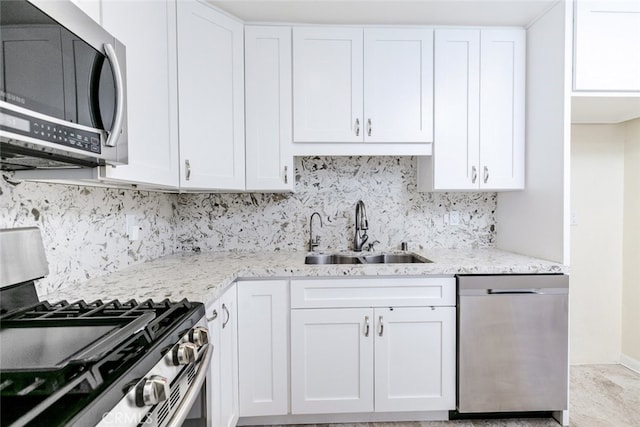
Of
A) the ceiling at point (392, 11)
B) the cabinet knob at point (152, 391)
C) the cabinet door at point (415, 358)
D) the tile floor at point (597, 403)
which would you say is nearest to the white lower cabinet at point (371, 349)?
the cabinet door at point (415, 358)

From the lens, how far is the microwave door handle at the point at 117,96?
1.09 m

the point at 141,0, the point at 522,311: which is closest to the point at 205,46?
the point at 141,0

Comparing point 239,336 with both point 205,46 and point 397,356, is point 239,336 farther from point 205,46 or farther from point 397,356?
point 205,46

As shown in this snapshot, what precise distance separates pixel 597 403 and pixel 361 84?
2.44 m

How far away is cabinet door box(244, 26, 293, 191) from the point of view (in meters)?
2.25

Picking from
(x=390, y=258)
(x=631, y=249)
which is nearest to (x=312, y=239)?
(x=390, y=258)

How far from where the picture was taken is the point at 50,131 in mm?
881

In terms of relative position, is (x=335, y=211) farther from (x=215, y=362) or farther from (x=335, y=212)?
(x=215, y=362)

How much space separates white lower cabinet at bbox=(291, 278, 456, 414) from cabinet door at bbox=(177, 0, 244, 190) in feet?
2.63

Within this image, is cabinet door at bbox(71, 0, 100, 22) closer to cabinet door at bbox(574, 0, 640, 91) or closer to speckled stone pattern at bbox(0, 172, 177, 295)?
speckled stone pattern at bbox(0, 172, 177, 295)

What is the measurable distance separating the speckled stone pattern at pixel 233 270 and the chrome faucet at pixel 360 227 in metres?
0.39

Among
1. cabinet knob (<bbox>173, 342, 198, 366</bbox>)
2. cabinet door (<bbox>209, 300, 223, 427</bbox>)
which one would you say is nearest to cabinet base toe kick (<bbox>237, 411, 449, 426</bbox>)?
cabinet door (<bbox>209, 300, 223, 427</bbox>)

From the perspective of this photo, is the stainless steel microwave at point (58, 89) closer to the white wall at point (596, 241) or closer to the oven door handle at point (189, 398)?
the oven door handle at point (189, 398)

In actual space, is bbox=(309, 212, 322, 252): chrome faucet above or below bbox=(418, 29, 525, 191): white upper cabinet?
below
